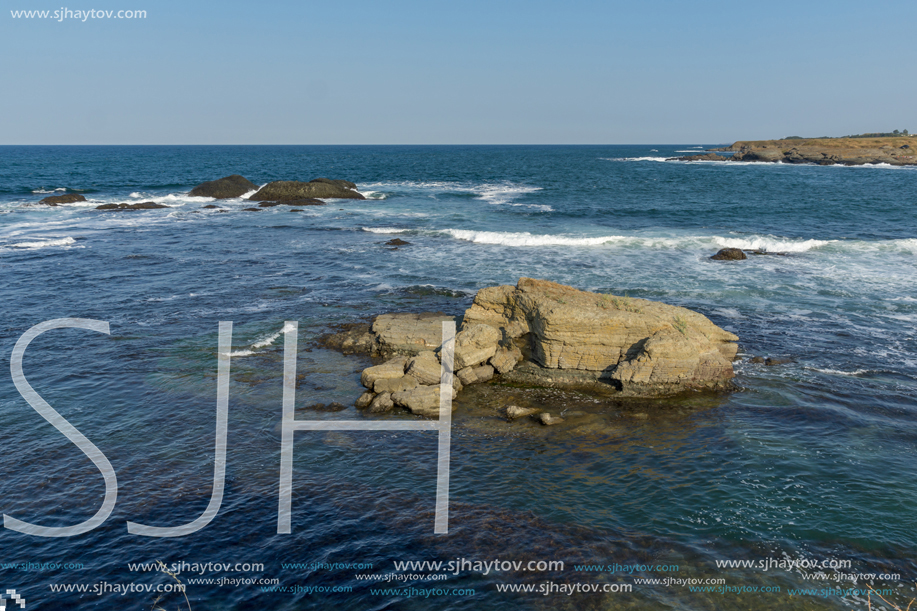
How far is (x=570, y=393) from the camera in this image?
15.3m

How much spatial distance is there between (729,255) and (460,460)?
24178 mm

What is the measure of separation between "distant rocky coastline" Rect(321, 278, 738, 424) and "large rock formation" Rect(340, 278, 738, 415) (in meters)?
0.03

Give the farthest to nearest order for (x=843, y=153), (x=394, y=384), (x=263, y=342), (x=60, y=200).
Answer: (x=843, y=153) → (x=60, y=200) → (x=263, y=342) → (x=394, y=384)

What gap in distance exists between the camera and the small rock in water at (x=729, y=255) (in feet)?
100

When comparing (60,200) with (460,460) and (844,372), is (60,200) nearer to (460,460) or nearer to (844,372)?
(460,460)

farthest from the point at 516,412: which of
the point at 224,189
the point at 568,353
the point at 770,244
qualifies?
the point at 224,189

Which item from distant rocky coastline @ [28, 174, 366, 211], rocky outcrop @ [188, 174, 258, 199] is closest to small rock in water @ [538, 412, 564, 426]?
distant rocky coastline @ [28, 174, 366, 211]

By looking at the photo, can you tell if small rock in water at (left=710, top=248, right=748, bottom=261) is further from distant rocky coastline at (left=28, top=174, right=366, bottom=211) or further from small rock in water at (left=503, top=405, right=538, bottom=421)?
distant rocky coastline at (left=28, top=174, right=366, bottom=211)

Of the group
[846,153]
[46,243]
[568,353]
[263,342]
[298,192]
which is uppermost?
[846,153]

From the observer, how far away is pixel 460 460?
1226cm

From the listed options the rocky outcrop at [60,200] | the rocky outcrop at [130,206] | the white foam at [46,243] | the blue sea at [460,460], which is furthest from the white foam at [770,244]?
the rocky outcrop at [60,200]

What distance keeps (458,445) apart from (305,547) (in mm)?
4268

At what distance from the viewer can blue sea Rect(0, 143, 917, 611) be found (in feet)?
29.0

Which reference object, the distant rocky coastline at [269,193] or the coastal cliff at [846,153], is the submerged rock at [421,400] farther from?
the coastal cliff at [846,153]
